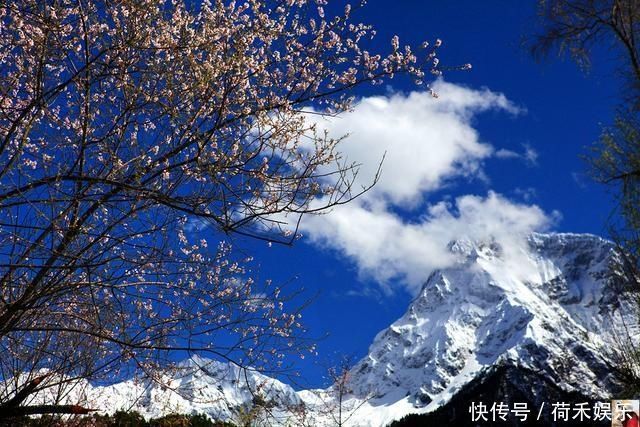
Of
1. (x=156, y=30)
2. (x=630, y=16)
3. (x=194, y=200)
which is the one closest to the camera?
(x=194, y=200)

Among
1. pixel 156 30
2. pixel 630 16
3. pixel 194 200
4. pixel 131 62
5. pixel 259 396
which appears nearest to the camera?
pixel 194 200

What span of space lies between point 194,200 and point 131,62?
116cm

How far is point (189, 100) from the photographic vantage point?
4309mm

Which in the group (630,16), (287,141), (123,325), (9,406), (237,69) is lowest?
(9,406)

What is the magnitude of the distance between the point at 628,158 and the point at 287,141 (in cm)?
564

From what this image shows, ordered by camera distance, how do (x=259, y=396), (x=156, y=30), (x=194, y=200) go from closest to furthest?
1. (x=194, y=200)
2. (x=156, y=30)
3. (x=259, y=396)

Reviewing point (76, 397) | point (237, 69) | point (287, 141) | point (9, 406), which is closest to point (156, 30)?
point (237, 69)

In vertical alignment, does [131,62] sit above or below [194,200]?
above

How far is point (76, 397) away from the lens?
7.16 meters

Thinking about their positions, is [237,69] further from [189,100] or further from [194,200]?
[194,200]

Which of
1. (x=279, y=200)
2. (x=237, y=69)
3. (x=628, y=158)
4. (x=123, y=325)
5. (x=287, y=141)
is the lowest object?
(x=123, y=325)

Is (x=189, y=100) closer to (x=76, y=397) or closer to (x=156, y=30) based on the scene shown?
(x=156, y=30)

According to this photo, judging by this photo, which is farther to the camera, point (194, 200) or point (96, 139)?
point (96, 139)

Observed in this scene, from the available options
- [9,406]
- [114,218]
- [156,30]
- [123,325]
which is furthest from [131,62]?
[9,406]
